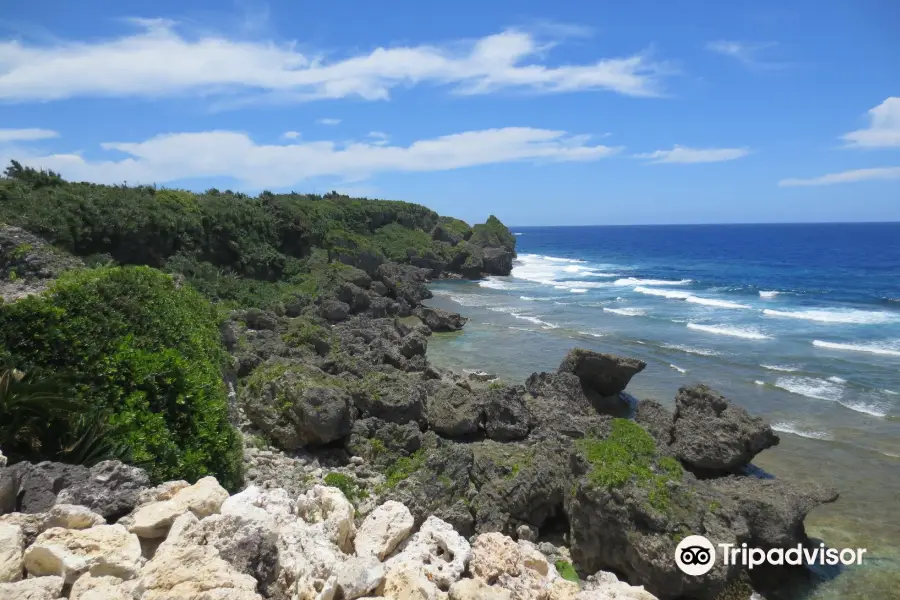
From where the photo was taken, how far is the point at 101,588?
5.39 meters

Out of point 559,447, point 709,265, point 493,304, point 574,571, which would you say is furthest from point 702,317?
point 709,265

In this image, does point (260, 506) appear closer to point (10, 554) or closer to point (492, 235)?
point (10, 554)

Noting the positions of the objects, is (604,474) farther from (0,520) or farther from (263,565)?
(0,520)

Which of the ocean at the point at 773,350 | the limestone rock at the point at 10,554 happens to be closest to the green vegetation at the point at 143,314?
the limestone rock at the point at 10,554

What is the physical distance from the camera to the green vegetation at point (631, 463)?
36.6 ft

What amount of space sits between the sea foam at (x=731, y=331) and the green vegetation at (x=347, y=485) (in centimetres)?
3046

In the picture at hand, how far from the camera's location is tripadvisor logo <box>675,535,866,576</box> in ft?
33.2

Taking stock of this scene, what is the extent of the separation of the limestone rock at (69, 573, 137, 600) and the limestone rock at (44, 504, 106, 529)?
93cm

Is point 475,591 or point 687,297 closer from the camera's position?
point 475,591

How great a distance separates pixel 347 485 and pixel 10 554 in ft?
24.3

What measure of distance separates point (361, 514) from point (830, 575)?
9.50 meters

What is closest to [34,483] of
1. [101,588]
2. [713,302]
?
[101,588]

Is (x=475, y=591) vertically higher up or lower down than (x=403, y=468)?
higher up

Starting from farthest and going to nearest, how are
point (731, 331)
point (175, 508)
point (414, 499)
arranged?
1. point (731, 331)
2. point (414, 499)
3. point (175, 508)
